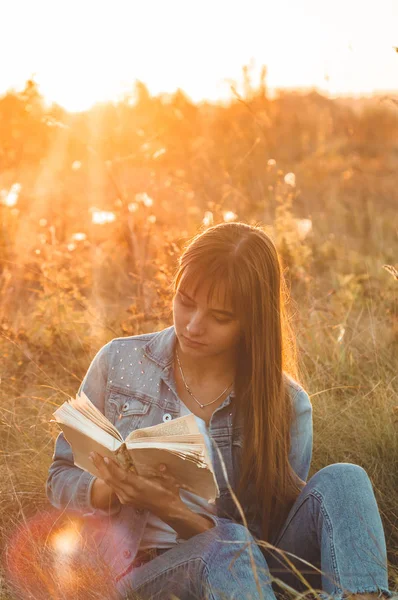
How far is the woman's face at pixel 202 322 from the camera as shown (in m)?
2.40

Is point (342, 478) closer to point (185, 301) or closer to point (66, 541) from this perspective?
point (185, 301)

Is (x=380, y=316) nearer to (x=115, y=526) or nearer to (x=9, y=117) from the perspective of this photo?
(x=115, y=526)

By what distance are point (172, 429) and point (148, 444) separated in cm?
10

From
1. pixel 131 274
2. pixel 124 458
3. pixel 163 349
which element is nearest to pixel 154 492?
pixel 124 458

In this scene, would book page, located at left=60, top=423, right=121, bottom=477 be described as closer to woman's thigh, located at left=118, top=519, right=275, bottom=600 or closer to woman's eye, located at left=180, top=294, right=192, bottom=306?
woman's thigh, located at left=118, top=519, right=275, bottom=600

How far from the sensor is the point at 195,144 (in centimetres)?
839

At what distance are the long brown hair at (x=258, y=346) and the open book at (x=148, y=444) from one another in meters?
0.47

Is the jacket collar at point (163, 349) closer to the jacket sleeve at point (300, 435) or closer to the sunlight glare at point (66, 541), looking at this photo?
the jacket sleeve at point (300, 435)

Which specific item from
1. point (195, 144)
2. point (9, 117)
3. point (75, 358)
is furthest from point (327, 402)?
point (195, 144)

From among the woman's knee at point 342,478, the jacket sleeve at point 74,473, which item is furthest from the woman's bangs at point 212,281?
the woman's knee at point 342,478

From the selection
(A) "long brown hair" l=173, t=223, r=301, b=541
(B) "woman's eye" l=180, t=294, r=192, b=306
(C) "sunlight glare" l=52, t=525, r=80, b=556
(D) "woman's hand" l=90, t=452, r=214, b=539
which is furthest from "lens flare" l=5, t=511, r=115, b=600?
(B) "woman's eye" l=180, t=294, r=192, b=306

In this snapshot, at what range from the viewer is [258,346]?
8.32 ft

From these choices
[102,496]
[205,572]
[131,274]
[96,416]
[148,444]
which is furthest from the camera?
[131,274]

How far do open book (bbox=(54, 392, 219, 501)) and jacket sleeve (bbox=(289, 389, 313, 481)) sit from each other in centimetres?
58
